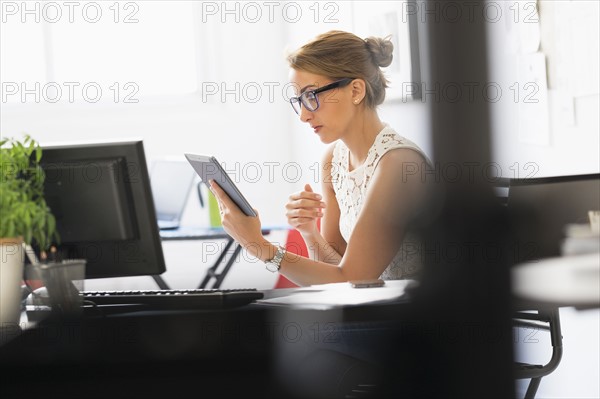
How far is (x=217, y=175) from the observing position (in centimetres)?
177

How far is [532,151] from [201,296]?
167cm

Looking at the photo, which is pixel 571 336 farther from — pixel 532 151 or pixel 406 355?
pixel 406 355

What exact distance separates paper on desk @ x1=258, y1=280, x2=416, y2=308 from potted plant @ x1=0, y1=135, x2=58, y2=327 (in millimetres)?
406

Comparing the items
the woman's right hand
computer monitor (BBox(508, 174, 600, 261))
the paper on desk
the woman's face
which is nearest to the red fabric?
the woman's right hand

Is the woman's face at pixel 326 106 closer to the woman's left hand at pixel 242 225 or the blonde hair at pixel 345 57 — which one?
the blonde hair at pixel 345 57

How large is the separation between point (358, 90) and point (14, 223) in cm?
105

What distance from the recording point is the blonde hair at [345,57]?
6.80 feet

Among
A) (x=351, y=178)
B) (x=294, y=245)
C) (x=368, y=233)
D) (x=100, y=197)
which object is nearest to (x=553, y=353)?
(x=368, y=233)

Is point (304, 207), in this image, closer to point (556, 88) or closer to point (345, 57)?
point (345, 57)

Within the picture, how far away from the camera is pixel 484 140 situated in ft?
2.55

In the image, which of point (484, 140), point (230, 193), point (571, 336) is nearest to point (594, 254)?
point (571, 336)

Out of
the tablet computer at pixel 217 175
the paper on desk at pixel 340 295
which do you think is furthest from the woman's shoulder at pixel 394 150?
the paper on desk at pixel 340 295

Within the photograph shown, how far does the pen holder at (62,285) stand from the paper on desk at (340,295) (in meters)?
0.32

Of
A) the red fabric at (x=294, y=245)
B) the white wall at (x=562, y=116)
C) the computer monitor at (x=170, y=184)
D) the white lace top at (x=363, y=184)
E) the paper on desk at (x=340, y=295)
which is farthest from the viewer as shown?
the computer monitor at (x=170, y=184)
